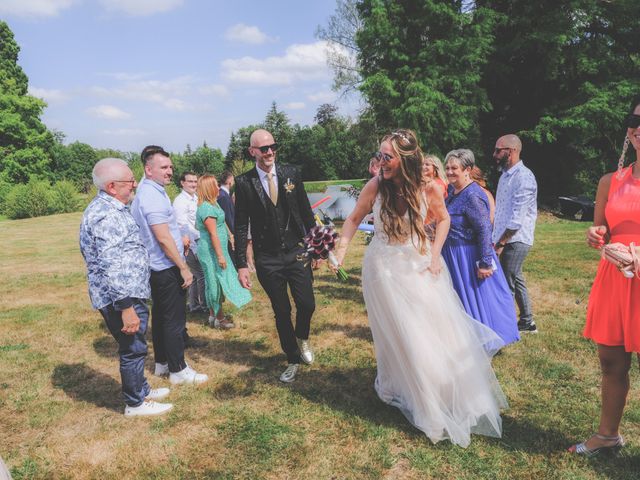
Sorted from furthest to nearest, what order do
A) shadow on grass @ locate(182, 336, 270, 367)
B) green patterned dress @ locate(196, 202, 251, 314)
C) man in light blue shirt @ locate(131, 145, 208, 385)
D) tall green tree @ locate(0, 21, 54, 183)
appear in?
tall green tree @ locate(0, 21, 54, 183)
green patterned dress @ locate(196, 202, 251, 314)
shadow on grass @ locate(182, 336, 270, 367)
man in light blue shirt @ locate(131, 145, 208, 385)

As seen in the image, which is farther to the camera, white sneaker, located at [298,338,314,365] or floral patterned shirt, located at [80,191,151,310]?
white sneaker, located at [298,338,314,365]

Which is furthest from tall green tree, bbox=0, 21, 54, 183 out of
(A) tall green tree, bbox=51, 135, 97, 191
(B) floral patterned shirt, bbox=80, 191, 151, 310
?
(A) tall green tree, bbox=51, 135, 97, 191

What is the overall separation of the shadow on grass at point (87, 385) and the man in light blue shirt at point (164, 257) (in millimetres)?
656

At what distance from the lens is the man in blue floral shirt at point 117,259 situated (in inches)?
147

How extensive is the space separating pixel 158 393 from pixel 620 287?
440cm

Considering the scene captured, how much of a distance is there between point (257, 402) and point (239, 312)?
3261 mm

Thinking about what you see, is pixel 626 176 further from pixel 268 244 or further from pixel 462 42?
pixel 462 42

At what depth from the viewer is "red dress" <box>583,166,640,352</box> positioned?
273 centimetres

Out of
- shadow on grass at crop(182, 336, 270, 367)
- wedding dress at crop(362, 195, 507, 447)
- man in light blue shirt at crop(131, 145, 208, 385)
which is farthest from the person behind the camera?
shadow on grass at crop(182, 336, 270, 367)

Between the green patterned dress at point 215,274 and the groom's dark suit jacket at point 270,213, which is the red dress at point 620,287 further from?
the green patterned dress at point 215,274

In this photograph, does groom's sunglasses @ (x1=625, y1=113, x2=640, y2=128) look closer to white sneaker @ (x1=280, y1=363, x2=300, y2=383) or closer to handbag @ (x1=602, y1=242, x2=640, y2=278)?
handbag @ (x1=602, y1=242, x2=640, y2=278)

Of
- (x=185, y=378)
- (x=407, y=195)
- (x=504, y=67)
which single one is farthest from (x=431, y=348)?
(x=504, y=67)

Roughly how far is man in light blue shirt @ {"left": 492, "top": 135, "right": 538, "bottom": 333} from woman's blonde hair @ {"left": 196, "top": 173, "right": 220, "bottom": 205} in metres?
3.95

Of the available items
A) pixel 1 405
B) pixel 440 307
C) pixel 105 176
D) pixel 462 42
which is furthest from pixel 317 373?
pixel 462 42
